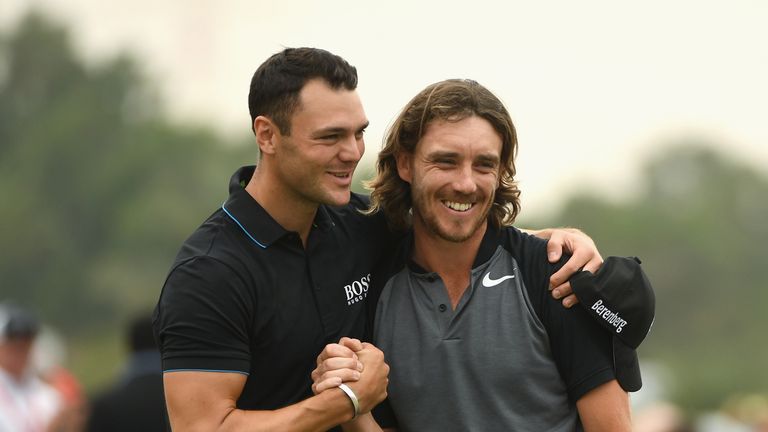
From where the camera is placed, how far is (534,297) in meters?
5.82

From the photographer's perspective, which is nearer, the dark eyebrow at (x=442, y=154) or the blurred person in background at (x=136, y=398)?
the dark eyebrow at (x=442, y=154)

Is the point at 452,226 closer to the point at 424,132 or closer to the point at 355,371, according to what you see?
the point at 424,132

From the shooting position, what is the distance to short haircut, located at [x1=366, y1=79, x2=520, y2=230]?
593 centimetres

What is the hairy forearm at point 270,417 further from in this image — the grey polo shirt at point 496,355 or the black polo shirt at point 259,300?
the grey polo shirt at point 496,355

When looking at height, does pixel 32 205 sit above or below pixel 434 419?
below

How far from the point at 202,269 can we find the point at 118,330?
5002 cm

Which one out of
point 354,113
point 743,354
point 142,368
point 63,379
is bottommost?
point 743,354

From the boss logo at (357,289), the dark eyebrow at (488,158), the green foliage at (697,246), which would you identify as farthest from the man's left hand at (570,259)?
the green foliage at (697,246)

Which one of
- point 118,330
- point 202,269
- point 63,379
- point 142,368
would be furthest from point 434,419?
point 118,330

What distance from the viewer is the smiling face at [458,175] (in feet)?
19.1

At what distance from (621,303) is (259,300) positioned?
56.9 inches

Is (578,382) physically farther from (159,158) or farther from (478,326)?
(159,158)

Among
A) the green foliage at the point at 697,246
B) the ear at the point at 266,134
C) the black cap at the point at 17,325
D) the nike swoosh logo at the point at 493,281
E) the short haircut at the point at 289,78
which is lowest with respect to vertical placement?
the green foliage at the point at 697,246

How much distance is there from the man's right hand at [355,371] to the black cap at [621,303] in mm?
854
